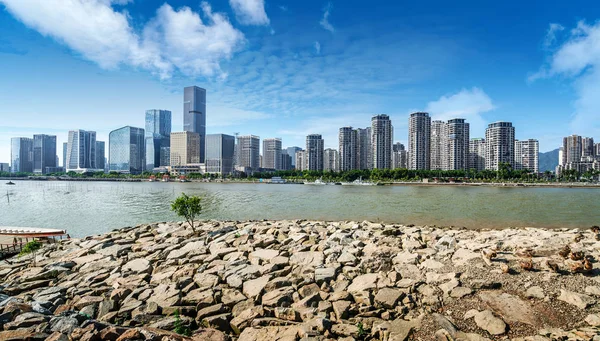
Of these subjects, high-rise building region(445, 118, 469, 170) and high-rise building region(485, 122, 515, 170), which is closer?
high-rise building region(485, 122, 515, 170)

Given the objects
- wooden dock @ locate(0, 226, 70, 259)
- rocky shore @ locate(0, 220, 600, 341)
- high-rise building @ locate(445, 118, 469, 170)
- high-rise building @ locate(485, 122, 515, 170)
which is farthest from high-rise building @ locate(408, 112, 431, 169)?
wooden dock @ locate(0, 226, 70, 259)

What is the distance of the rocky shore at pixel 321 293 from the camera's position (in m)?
7.65

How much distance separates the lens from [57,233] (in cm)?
2466

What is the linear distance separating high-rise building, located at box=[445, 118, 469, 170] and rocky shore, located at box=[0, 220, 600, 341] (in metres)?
192

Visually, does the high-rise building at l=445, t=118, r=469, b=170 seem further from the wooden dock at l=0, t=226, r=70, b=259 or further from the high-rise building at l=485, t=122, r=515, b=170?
the wooden dock at l=0, t=226, r=70, b=259

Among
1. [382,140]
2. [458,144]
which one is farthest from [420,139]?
[458,144]

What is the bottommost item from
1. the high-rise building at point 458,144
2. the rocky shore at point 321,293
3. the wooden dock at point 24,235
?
the wooden dock at point 24,235

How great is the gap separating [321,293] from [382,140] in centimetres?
19248

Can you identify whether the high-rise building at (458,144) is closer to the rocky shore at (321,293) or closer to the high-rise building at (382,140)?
the high-rise building at (382,140)

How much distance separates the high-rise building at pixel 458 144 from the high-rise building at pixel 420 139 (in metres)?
12.5

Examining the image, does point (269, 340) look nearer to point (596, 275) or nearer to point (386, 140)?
point (596, 275)

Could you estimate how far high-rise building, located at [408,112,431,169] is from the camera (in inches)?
7436

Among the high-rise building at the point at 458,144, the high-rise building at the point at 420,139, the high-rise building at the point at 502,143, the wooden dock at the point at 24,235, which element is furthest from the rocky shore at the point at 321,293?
the high-rise building at the point at 502,143

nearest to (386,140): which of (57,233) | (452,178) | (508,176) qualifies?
(452,178)
